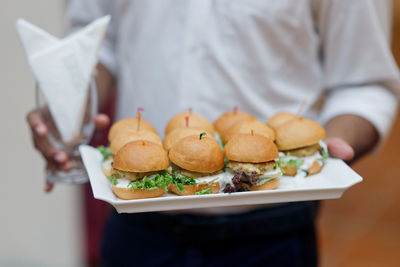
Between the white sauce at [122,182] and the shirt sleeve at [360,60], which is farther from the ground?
the shirt sleeve at [360,60]

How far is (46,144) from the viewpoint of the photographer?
4.31 ft

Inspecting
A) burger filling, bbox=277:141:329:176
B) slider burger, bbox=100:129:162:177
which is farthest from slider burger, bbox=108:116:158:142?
burger filling, bbox=277:141:329:176

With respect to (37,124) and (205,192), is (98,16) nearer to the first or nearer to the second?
(37,124)

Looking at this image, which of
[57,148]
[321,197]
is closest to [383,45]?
[321,197]

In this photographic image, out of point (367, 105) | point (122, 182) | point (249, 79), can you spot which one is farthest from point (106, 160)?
point (367, 105)

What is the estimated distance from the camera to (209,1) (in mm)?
1397

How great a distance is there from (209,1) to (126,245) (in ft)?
2.77

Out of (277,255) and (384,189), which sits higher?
(277,255)

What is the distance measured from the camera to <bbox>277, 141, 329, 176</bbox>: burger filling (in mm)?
1090

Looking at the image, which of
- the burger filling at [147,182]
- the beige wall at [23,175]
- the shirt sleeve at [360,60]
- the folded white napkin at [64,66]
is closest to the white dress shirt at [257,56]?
the shirt sleeve at [360,60]

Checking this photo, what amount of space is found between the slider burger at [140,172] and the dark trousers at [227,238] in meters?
0.42

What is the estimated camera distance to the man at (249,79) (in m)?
1.39

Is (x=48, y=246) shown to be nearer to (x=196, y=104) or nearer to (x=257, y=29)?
(x=196, y=104)

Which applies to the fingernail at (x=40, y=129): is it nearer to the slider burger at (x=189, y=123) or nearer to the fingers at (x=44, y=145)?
the fingers at (x=44, y=145)
